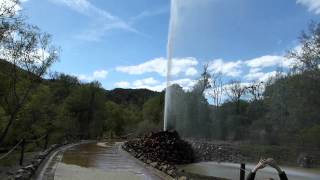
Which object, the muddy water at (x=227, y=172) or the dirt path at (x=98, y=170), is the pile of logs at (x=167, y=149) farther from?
the dirt path at (x=98, y=170)

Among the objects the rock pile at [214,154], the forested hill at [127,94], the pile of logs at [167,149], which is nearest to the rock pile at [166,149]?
the pile of logs at [167,149]

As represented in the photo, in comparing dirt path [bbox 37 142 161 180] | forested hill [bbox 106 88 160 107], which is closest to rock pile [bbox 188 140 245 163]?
dirt path [bbox 37 142 161 180]

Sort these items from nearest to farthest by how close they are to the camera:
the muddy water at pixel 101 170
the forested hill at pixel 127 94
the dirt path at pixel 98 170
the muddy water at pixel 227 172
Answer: the dirt path at pixel 98 170, the muddy water at pixel 101 170, the muddy water at pixel 227 172, the forested hill at pixel 127 94

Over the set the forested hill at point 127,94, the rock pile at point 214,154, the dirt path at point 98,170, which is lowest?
the dirt path at point 98,170

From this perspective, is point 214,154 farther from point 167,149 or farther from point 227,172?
point 227,172

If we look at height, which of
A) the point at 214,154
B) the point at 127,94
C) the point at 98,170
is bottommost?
the point at 98,170

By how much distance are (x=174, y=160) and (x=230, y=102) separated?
56.0 meters

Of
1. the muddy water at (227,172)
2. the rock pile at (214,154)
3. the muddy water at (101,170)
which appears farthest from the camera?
the rock pile at (214,154)

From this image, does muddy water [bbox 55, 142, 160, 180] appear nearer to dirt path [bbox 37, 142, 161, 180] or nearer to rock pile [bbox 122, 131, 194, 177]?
dirt path [bbox 37, 142, 161, 180]

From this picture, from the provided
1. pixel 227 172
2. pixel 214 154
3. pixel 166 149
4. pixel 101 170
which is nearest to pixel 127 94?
pixel 214 154

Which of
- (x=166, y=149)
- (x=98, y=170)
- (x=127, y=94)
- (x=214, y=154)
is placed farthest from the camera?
(x=127, y=94)

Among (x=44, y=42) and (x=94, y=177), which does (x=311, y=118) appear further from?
(x=94, y=177)

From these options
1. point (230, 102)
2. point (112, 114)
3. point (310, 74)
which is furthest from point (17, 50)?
point (112, 114)

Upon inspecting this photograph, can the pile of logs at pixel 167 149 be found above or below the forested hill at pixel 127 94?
below
